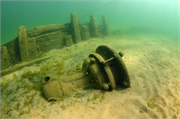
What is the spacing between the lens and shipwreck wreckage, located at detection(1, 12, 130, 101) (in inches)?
95.3

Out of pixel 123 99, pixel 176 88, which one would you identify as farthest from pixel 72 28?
pixel 176 88

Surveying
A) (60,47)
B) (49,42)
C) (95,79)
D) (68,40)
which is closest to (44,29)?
(49,42)

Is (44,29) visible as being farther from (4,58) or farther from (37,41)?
(4,58)

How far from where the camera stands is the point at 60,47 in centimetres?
725

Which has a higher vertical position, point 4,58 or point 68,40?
point 68,40

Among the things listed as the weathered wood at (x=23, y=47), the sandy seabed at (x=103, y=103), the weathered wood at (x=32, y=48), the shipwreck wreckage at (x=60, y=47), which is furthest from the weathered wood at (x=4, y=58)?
the sandy seabed at (x=103, y=103)

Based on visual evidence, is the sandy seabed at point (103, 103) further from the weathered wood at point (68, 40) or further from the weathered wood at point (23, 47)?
the weathered wood at point (68, 40)

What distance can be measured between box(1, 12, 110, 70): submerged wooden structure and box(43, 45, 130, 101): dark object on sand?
438 centimetres

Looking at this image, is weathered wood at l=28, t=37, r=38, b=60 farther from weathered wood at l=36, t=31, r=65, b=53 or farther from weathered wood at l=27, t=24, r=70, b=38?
weathered wood at l=27, t=24, r=70, b=38

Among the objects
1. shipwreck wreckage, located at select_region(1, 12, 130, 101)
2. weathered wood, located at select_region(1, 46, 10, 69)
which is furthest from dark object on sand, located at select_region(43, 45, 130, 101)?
weathered wood, located at select_region(1, 46, 10, 69)

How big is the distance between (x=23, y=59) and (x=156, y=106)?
695 centimetres

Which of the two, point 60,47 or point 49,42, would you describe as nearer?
point 49,42

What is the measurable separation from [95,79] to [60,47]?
18.8 ft

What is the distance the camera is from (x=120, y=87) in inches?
106
